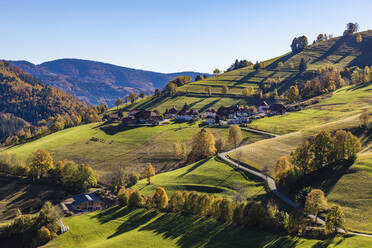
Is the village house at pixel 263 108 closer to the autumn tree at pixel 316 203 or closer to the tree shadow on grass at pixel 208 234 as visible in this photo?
the tree shadow on grass at pixel 208 234

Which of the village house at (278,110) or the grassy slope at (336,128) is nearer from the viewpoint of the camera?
the grassy slope at (336,128)

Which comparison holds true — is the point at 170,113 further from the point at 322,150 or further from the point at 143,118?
the point at 322,150

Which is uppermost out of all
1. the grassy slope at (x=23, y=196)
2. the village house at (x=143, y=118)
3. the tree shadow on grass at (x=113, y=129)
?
the village house at (x=143, y=118)

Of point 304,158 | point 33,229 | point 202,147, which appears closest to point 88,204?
point 33,229

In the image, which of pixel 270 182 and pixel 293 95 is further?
pixel 293 95

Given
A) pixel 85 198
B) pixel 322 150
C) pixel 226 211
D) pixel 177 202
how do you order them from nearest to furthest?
pixel 226 211 → pixel 177 202 → pixel 322 150 → pixel 85 198

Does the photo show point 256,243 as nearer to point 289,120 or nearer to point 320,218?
point 320,218

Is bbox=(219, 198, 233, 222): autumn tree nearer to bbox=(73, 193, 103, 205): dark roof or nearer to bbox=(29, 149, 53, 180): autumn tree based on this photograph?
bbox=(73, 193, 103, 205): dark roof

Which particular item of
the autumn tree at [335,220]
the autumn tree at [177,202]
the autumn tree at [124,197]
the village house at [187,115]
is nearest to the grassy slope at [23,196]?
the autumn tree at [124,197]
